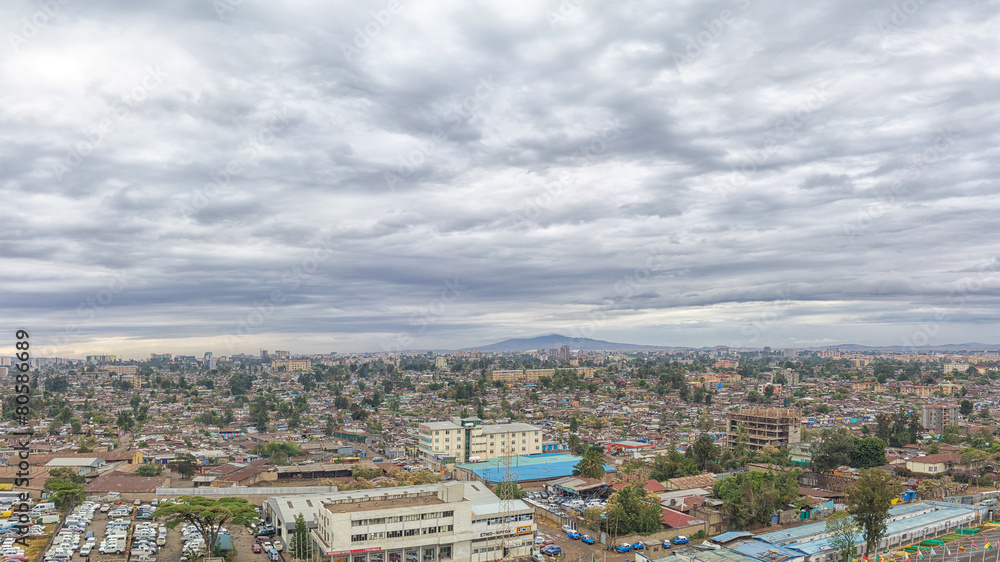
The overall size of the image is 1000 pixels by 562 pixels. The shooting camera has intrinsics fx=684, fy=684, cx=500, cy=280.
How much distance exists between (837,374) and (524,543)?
80.0 metres

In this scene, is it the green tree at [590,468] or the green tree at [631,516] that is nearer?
the green tree at [631,516]

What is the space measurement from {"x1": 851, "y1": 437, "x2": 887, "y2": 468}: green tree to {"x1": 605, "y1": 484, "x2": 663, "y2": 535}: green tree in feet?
46.2

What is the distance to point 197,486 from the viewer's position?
2641 centimetres

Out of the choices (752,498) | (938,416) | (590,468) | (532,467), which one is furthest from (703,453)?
(938,416)

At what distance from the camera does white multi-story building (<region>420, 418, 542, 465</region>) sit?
32062 millimetres

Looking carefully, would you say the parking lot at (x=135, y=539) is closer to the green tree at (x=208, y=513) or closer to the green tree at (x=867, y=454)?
the green tree at (x=208, y=513)

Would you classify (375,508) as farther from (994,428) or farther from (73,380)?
(73,380)

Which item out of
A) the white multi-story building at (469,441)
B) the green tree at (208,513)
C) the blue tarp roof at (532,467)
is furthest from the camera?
the white multi-story building at (469,441)

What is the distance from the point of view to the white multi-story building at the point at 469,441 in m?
32.1

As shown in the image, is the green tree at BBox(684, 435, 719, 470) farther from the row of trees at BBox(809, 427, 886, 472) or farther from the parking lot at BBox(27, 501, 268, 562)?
the parking lot at BBox(27, 501, 268, 562)

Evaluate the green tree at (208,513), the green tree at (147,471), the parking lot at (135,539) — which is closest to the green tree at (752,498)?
the parking lot at (135,539)

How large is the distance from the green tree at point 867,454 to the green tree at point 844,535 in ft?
39.9

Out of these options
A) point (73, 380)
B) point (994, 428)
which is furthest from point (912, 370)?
point (73, 380)

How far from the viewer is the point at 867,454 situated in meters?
29.3
